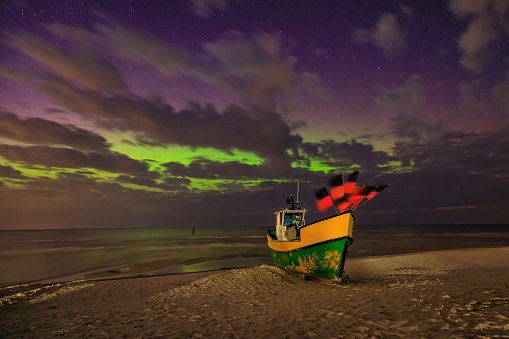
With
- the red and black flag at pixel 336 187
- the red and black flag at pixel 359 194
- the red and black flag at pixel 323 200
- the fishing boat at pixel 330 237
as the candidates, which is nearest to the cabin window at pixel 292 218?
the fishing boat at pixel 330 237

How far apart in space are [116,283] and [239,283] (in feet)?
25.6

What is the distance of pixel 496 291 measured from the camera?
10391 millimetres

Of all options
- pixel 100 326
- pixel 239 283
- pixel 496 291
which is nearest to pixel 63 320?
pixel 100 326

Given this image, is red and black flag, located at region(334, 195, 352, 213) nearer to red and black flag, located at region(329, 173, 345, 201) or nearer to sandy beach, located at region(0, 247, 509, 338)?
red and black flag, located at region(329, 173, 345, 201)

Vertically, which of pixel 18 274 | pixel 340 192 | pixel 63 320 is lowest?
pixel 18 274

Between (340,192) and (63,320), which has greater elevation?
(340,192)

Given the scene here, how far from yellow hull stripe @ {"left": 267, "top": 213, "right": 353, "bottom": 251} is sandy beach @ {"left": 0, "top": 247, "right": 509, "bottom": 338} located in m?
2.13

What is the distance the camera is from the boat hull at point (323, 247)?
40.0 ft

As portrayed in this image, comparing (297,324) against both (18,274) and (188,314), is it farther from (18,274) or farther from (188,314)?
(18,274)

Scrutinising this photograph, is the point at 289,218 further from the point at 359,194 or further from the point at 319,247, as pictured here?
the point at 359,194

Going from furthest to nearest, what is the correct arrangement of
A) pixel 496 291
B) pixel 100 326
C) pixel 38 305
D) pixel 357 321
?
pixel 38 305 < pixel 496 291 < pixel 100 326 < pixel 357 321

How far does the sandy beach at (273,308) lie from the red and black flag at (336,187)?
13.6 feet

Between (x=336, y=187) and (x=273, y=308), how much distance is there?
599cm

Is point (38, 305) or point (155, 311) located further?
point (38, 305)
